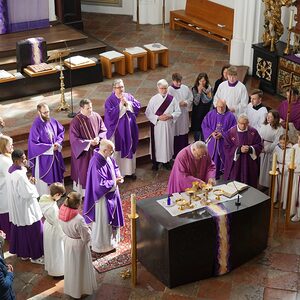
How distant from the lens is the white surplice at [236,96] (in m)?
10.8

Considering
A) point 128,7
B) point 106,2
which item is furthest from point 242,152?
point 106,2

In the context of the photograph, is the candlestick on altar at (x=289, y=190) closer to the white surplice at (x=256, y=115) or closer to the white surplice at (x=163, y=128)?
the white surplice at (x=256, y=115)

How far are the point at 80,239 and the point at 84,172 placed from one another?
219cm

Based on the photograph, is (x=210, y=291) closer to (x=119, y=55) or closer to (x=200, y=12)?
(x=119, y=55)

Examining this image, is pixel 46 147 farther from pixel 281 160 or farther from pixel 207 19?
pixel 207 19

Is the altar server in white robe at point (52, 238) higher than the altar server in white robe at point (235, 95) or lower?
lower

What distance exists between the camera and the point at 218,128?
33.1 ft

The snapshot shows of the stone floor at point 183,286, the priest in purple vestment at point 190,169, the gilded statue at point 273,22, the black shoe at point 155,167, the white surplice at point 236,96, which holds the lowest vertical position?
the stone floor at point 183,286

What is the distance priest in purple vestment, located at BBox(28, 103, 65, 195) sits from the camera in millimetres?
9391

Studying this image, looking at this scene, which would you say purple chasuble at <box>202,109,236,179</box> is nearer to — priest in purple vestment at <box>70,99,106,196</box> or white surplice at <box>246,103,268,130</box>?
white surplice at <box>246,103,268,130</box>

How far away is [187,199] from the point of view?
8.35 meters

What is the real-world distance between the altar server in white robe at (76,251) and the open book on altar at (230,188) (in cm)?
185

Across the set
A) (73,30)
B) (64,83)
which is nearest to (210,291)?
(64,83)

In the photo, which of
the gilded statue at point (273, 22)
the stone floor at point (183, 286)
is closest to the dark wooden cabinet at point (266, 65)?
the gilded statue at point (273, 22)
